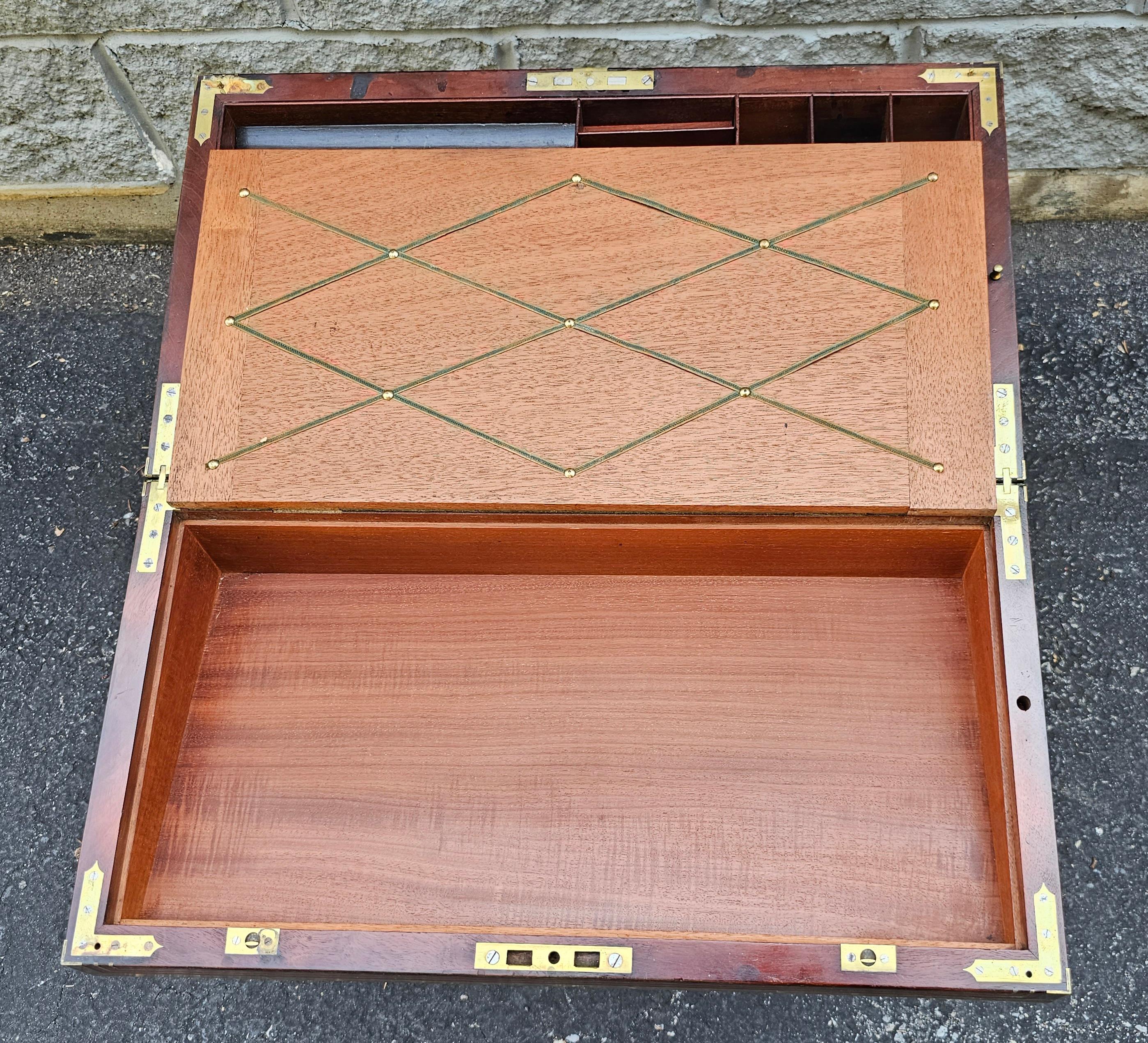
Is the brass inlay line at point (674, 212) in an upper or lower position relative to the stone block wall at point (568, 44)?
lower

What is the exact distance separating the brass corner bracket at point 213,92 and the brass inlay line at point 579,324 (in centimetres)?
11

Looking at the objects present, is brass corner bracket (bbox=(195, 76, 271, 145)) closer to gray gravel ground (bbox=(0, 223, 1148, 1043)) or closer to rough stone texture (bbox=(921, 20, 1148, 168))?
Answer: gray gravel ground (bbox=(0, 223, 1148, 1043))

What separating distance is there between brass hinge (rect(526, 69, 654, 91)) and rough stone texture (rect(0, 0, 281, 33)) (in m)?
0.54

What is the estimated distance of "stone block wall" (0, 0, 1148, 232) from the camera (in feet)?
5.05

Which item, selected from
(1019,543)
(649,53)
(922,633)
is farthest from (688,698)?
(649,53)

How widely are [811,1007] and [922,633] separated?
54cm

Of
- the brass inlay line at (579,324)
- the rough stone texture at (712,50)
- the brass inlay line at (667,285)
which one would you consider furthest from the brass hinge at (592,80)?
the rough stone texture at (712,50)

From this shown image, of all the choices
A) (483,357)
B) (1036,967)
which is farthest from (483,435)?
(1036,967)

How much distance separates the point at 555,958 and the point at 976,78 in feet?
3.54

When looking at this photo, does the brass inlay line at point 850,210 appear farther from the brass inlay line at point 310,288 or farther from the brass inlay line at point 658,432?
the brass inlay line at point 310,288

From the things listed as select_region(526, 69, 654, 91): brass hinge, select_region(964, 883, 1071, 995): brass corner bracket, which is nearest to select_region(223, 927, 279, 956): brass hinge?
select_region(964, 883, 1071, 995): brass corner bracket

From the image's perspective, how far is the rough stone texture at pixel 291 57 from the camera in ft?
5.23

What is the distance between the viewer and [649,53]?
5.23 ft

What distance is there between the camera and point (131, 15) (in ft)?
5.13
